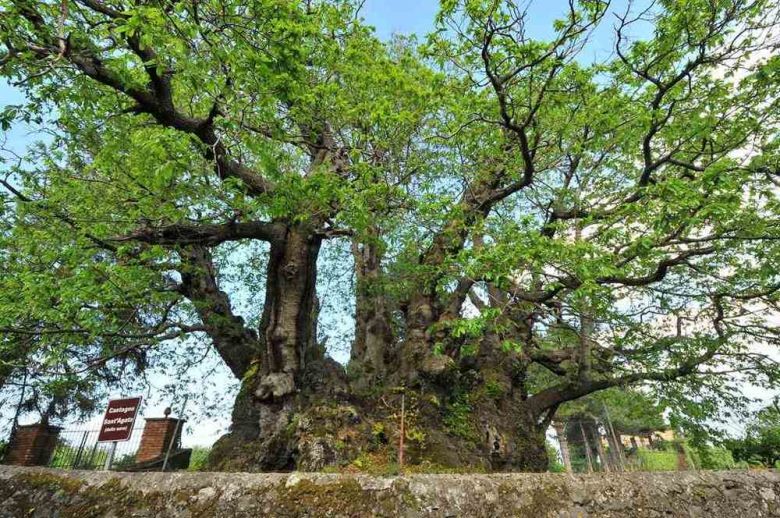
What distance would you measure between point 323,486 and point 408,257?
6.77 metres

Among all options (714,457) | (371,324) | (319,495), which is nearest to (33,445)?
(371,324)

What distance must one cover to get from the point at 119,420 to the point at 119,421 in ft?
0.05

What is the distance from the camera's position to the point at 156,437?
385 inches

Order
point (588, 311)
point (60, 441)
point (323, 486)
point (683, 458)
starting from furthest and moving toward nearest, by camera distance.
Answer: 1. point (683, 458)
2. point (60, 441)
3. point (588, 311)
4. point (323, 486)

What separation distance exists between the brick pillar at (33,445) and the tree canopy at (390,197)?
10.9ft

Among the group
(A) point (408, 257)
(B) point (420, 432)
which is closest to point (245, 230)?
(A) point (408, 257)

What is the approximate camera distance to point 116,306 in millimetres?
7133

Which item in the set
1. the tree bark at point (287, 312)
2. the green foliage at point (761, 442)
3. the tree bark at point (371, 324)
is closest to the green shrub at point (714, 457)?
the green foliage at point (761, 442)

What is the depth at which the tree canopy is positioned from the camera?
4980 mm

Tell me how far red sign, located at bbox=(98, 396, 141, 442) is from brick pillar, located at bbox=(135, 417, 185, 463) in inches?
164

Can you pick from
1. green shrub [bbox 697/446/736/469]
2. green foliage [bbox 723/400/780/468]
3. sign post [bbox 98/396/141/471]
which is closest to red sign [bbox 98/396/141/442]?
sign post [bbox 98/396/141/471]

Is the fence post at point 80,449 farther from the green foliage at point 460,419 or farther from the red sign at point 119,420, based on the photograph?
the green foliage at point 460,419

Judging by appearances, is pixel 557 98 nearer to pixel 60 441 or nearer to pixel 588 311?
pixel 588 311

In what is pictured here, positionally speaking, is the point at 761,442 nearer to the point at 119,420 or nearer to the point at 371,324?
the point at 371,324
